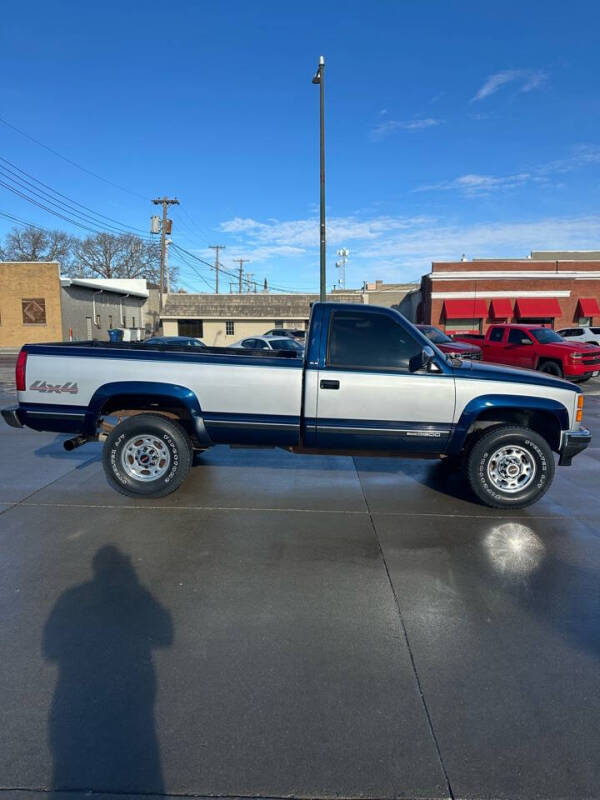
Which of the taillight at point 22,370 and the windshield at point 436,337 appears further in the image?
the windshield at point 436,337

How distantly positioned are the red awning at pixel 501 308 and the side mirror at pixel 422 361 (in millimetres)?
31072

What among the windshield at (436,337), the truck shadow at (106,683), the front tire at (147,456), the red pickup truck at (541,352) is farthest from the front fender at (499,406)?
the red pickup truck at (541,352)

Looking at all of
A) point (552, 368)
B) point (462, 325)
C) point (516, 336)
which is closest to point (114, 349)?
point (552, 368)

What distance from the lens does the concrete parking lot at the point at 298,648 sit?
212 centimetres

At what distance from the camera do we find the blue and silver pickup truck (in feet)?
16.3

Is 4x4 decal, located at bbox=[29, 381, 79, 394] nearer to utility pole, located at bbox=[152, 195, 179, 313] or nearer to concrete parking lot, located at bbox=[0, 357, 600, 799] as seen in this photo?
concrete parking lot, located at bbox=[0, 357, 600, 799]

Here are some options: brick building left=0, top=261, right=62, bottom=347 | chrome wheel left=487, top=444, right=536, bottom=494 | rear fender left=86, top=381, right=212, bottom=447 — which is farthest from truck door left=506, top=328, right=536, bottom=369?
brick building left=0, top=261, right=62, bottom=347

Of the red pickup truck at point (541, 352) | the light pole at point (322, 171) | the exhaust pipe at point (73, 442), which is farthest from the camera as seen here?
the red pickup truck at point (541, 352)

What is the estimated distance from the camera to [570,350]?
49.2 feet

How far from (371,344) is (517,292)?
32.2 metres

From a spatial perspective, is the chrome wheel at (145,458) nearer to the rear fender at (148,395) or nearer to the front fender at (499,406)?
the rear fender at (148,395)

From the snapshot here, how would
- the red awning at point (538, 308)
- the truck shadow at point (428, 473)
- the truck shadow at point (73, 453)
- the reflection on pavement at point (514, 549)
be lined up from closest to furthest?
1. the reflection on pavement at point (514, 549)
2. the truck shadow at point (428, 473)
3. the truck shadow at point (73, 453)
4. the red awning at point (538, 308)

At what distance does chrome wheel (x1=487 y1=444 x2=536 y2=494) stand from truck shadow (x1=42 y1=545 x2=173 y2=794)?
3.45 metres

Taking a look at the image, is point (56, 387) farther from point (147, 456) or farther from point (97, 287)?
point (97, 287)
